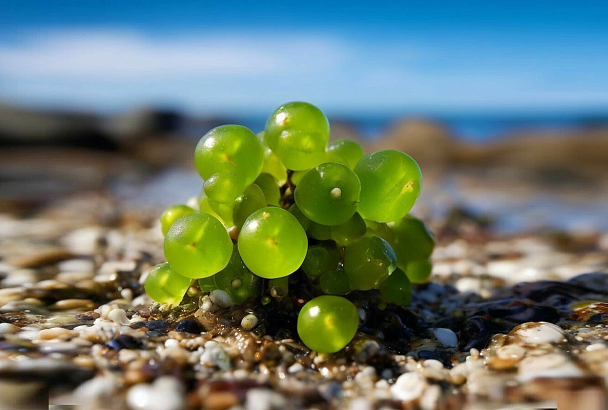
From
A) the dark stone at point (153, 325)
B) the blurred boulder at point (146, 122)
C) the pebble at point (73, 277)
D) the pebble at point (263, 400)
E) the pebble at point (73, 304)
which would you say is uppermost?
the blurred boulder at point (146, 122)

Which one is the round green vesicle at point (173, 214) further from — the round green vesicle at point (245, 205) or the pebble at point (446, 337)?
the pebble at point (446, 337)

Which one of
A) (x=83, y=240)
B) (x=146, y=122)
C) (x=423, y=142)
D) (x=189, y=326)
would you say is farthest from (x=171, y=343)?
(x=146, y=122)

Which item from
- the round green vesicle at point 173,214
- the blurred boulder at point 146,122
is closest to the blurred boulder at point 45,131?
the blurred boulder at point 146,122

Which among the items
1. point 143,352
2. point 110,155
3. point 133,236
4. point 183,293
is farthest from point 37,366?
point 110,155

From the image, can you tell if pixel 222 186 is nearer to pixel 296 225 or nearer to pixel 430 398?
pixel 296 225

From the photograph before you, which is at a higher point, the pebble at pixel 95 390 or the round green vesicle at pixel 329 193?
the round green vesicle at pixel 329 193

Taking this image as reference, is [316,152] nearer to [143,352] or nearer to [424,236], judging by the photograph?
[424,236]

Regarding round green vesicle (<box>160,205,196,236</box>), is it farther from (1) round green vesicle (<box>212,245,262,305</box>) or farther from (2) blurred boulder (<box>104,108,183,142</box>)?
(2) blurred boulder (<box>104,108,183,142</box>)
